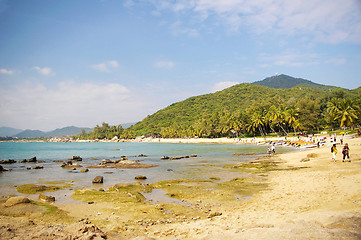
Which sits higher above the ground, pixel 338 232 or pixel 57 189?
pixel 338 232

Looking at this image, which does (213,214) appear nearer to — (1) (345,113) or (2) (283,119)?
(1) (345,113)

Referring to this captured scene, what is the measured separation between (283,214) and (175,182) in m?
10.6

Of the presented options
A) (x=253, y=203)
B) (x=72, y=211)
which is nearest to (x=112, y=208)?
(x=72, y=211)

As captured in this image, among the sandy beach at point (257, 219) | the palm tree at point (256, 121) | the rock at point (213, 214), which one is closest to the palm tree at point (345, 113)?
the palm tree at point (256, 121)

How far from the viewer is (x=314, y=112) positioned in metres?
88.3

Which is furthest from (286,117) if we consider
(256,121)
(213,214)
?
(213,214)

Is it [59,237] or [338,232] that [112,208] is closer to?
[59,237]

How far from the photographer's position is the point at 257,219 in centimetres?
890

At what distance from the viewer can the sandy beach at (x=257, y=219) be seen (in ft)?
21.6

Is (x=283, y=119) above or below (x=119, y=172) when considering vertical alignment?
above

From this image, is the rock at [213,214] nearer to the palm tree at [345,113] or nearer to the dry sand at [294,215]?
the dry sand at [294,215]

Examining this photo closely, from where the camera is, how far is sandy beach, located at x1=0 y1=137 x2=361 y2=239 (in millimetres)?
6586

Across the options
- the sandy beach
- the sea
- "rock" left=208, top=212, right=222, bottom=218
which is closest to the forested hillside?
the sea

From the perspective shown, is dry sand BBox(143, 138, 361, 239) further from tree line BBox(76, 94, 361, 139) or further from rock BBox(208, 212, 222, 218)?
tree line BBox(76, 94, 361, 139)
